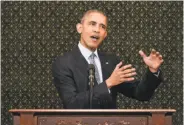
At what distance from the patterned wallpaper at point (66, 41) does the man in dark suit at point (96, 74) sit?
1.26 metres

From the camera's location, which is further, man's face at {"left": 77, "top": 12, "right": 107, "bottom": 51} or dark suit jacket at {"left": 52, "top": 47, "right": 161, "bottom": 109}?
man's face at {"left": 77, "top": 12, "right": 107, "bottom": 51}

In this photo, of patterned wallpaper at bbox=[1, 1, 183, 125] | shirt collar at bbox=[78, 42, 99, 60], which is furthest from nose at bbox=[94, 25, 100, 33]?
patterned wallpaper at bbox=[1, 1, 183, 125]

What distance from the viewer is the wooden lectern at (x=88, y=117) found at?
201 cm

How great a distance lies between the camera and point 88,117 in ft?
6.63

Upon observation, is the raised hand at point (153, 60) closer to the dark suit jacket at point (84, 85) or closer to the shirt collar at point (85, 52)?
the dark suit jacket at point (84, 85)

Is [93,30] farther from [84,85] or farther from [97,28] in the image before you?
[84,85]

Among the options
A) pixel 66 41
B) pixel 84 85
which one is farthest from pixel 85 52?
pixel 66 41

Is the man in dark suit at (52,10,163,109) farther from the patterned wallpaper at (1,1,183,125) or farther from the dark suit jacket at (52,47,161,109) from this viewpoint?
the patterned wallpaper at (1,1,183,125)

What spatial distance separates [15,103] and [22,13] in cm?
92

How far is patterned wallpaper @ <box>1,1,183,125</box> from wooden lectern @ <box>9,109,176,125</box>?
201 cm

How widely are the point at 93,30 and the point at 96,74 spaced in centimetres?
30

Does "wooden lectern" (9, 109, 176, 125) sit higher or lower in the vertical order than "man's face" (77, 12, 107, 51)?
lower

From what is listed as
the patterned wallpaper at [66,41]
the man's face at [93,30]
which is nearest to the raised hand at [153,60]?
the man's face at [93,30]

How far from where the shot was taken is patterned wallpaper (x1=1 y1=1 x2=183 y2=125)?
4.05m
